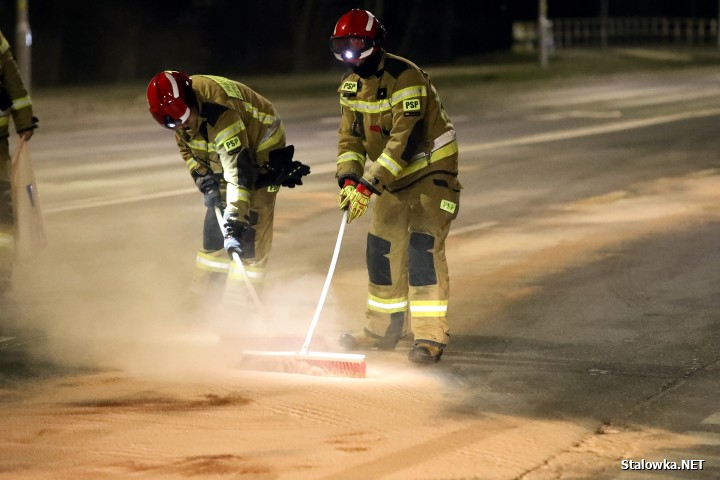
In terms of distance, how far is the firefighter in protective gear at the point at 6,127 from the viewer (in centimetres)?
930

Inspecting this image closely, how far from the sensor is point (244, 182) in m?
7.45

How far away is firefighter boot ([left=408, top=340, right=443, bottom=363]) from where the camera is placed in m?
7.29

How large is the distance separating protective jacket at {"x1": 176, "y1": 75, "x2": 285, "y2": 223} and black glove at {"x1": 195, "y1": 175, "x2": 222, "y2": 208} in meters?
0.06

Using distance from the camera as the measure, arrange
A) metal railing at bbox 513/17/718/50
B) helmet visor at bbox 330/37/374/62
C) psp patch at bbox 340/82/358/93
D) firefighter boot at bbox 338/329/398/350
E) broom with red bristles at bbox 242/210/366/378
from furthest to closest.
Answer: metal railing at bbox 513/17/718/50 → firefighter boot at bbox 338/329/398/350 → psp patch at bbox 340/82/358/93 → helmet visor at bbox 330/37/374/62 → broom with red bristles at bbox 242/210/366/378

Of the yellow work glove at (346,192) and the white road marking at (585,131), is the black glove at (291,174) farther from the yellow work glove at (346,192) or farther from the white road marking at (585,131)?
the white road marking at (585,131)

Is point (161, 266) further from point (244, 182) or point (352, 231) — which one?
point (244, 182)

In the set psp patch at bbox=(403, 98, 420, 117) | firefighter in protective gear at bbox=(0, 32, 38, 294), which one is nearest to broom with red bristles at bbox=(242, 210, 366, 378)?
psp patch at bbox=(403, 98, 420, 117)

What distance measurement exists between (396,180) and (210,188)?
3.51 feet

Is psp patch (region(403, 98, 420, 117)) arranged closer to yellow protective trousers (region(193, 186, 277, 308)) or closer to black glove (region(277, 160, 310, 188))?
black glove (region(277, 160, 310, 188))

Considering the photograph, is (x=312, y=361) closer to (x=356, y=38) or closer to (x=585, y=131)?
(x=356, y=38)

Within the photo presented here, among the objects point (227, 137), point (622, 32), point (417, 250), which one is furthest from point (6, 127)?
point (622, 32)

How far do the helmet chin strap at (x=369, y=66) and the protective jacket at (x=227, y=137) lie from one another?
75 cm

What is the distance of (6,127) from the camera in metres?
9.34

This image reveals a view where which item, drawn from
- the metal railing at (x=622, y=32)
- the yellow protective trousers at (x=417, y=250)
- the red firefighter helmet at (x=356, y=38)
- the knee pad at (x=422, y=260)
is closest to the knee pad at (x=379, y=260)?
the yellow protective trousers at (x=417, y=250)
